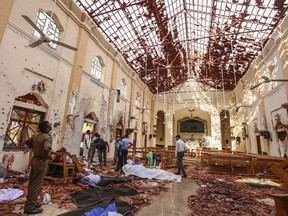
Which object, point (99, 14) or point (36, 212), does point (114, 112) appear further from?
point (36, 212)

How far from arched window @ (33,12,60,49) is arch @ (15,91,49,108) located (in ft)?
8.17

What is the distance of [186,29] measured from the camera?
13.8 metres

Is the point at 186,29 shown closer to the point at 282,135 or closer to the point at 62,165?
the point at 282,135

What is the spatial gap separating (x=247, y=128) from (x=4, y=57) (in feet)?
58.0

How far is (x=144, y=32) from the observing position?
11875mm

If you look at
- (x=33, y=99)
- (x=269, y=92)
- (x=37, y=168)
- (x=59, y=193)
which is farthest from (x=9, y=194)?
(x=269, y=92)

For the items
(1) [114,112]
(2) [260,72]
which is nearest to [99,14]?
(1) [114,112]

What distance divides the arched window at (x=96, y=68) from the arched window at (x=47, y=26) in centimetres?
298

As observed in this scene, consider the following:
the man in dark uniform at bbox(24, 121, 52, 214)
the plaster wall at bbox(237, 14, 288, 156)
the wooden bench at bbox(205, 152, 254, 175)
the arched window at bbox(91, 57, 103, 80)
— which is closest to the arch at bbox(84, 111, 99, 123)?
the arched window at bbox(91, 57, 103, 80)

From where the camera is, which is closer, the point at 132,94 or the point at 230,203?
the point at 230,203

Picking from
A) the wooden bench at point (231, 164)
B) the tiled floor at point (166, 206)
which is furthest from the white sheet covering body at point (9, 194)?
the wooden bench at point (231, 164)

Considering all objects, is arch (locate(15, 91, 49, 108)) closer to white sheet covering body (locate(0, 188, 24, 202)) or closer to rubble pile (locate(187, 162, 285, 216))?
white sheet covering body (locate(0, 188, 24, 202))

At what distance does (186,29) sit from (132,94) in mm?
7287

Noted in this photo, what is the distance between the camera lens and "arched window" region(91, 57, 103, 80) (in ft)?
35.6
